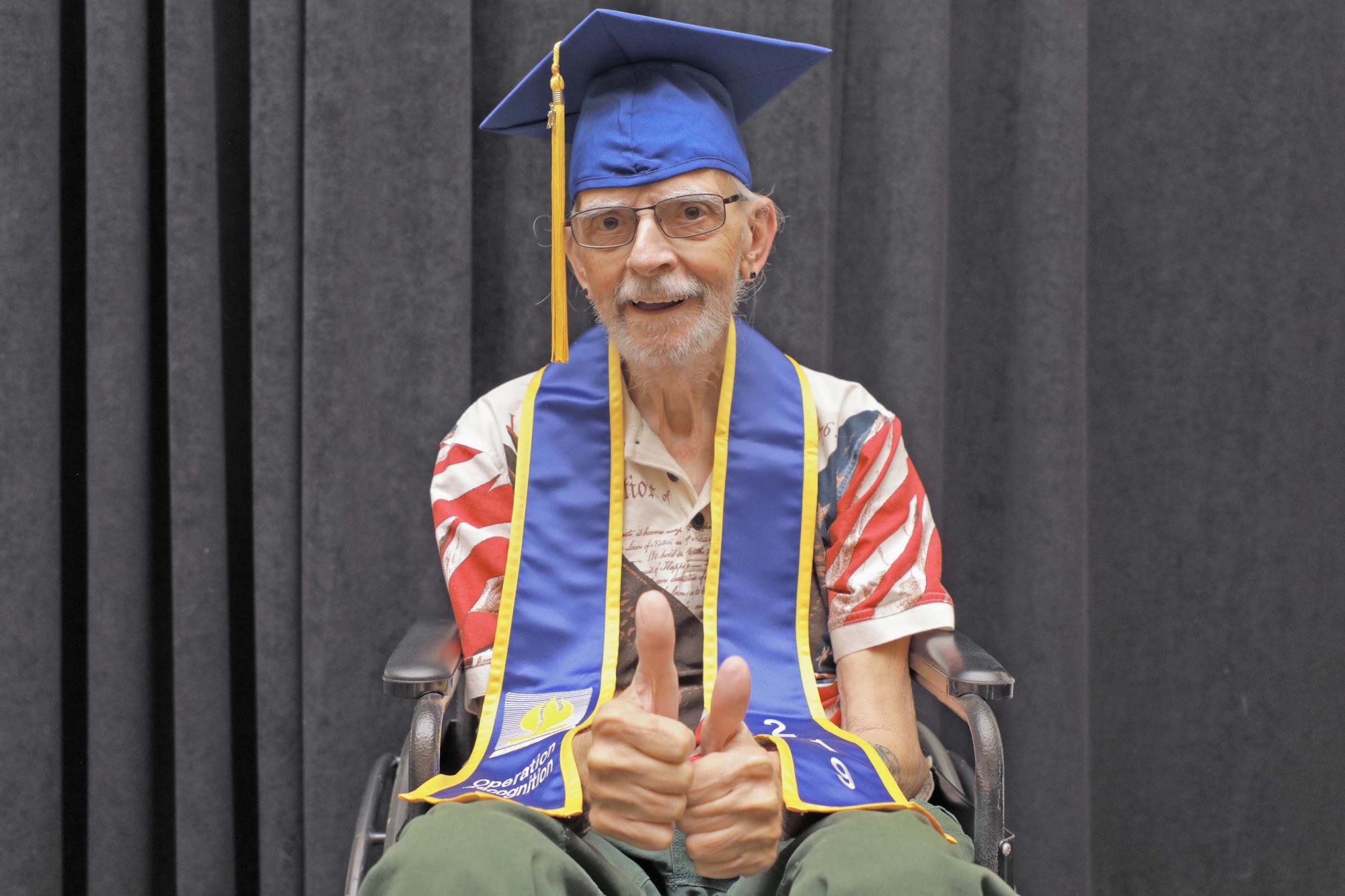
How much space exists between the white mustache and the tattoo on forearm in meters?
0.57

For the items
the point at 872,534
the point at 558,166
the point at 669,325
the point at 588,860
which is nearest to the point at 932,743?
the point at 872,534

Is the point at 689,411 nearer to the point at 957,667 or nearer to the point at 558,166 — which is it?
the point at 558,166

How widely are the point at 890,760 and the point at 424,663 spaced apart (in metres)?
0.53

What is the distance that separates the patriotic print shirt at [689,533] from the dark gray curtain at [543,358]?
15.3 inches

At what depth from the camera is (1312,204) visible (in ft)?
6.57

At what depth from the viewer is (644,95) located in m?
1.29

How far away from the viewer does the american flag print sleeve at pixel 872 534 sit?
1.30 m

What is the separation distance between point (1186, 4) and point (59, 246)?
6.59 feet

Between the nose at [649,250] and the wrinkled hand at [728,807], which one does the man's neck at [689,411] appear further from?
the wrinkled hand at [728,807]

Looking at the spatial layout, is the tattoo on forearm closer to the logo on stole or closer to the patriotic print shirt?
the patriotic print shirt

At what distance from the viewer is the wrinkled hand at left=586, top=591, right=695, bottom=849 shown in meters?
0.93

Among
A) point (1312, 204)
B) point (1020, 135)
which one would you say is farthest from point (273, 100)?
point (1312, 204)

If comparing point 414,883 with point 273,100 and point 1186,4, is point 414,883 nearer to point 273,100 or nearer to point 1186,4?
point 273,100

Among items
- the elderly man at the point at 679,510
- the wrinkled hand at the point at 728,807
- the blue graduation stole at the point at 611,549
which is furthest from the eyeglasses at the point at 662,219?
the wrinkled hand at the point at 728,807
